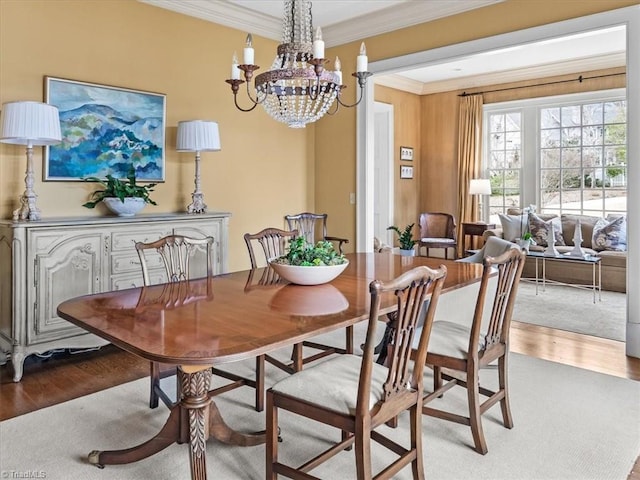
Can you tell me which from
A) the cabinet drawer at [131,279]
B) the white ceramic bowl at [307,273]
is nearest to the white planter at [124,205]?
the cabinet drawer at [131,279]

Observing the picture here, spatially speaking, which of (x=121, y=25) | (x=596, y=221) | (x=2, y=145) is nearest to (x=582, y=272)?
(x=596, y=221)

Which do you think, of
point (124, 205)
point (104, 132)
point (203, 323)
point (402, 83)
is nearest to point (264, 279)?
Answer: point (203, 323)

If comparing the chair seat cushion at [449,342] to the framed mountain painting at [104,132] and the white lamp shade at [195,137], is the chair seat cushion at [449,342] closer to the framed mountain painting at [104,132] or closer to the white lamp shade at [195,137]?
the white lamp shade at [195,137]

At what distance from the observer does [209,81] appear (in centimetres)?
452

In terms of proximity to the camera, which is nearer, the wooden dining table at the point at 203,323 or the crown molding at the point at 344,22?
the wooden dining table at the point at 203,323

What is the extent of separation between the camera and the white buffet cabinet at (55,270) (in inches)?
120

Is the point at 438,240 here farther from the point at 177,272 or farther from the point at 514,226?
the point at 177,272

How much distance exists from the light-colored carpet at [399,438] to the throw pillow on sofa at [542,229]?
3.75 metres

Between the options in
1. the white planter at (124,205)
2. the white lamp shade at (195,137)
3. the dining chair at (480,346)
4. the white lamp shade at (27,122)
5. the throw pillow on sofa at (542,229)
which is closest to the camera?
the dining chair at (480,346)

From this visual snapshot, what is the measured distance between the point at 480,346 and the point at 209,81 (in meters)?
3.48

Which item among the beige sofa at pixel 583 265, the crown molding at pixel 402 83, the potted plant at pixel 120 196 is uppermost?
the crown molding at pixel 402 83

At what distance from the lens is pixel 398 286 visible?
62.4 inches

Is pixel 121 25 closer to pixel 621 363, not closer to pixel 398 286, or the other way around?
pixel 398 286

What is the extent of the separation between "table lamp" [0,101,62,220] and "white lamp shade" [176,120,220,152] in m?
1.05
